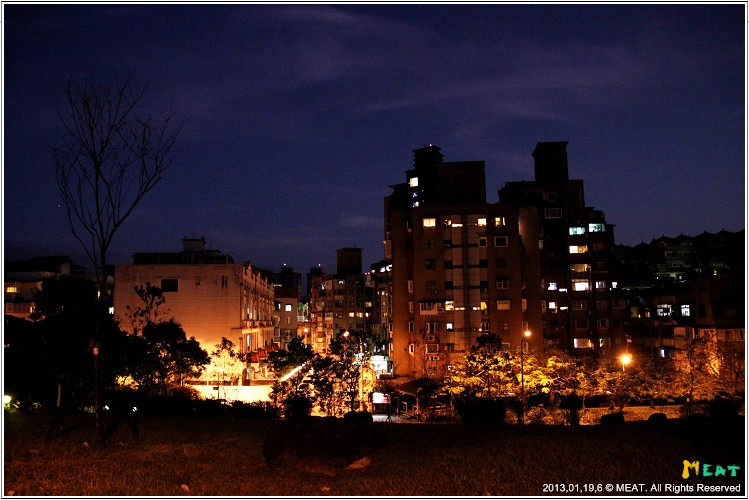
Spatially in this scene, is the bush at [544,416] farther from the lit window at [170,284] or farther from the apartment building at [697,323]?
the lit window at [170,284]

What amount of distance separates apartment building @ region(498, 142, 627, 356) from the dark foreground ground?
46574mm

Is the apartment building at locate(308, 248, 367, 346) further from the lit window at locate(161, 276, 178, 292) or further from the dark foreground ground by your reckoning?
the dark foreground ground

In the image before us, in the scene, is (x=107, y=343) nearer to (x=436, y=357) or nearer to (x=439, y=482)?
(x=439, y=482)

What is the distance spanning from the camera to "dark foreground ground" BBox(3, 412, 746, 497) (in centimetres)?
895

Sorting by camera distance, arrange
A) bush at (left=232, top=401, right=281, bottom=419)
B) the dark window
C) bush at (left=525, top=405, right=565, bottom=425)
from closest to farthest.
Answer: bush at (left=232, top=401, right=281, bottom=419), bush at (left=525, top=405, right=565, bottom=425), the dark window

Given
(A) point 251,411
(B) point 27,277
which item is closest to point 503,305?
(A) point 251,411

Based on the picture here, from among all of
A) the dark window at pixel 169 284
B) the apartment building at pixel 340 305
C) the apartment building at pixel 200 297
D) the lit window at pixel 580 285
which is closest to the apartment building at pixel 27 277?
the apartment building at pixel 200 297

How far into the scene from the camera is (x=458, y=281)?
54.2m

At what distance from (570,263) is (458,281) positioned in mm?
14529

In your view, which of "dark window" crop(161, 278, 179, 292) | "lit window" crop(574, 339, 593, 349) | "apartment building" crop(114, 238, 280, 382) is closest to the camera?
"apartment building" crop(114, 238, 280, 382)

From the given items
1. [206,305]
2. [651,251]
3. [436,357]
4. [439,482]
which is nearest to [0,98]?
[439,482]

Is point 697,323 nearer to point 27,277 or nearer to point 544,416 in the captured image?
point 544,416

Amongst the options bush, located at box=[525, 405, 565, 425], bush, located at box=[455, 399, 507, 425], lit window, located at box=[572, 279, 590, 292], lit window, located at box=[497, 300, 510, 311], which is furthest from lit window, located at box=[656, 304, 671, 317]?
bush, located at box=[455, 399, 507, 425]

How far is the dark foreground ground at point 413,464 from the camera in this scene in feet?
29.4
